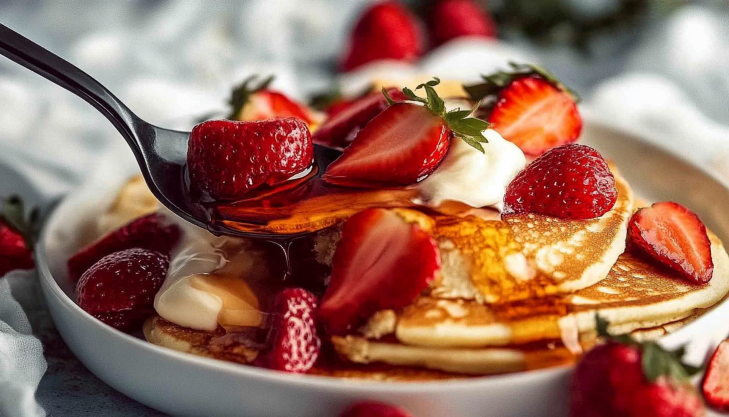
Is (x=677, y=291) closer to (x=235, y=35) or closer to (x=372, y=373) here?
(x=372, y=373)

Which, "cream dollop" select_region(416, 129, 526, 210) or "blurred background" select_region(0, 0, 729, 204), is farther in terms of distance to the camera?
"blurred background" select_region(0, 0, 729, 204)

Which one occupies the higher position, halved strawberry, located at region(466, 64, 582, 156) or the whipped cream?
→ halved strawberry, located at region(466, 64, 582, 156)

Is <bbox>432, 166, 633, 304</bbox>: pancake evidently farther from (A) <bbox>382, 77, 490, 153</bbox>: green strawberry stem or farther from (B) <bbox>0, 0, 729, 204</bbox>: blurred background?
(B) <bbox>0, 0, 729, 204</bbox>: blurred background

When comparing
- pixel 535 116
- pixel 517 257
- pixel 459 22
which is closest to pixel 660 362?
pixel 517 257

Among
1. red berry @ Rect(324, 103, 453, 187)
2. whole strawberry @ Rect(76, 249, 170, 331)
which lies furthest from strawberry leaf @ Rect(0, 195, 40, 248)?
red berry @ Rect(324, 103, 453, 187)

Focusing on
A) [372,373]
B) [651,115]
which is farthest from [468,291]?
[651,115]

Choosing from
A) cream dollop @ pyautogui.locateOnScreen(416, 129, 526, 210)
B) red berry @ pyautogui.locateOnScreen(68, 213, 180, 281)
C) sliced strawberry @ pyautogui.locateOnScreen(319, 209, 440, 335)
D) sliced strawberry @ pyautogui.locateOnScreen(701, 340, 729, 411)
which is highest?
cream dollop @ pyautogui.locateOnScreen(416, 129, 526, 210)
